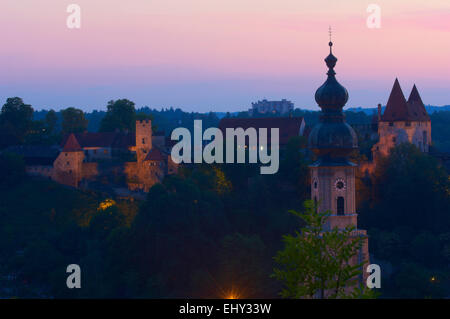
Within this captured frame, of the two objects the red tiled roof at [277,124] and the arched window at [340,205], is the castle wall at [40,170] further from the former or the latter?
the arched window at [340,205]

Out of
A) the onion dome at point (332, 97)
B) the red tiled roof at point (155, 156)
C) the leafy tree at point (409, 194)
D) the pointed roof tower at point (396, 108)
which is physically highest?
the pointed roof tower at point (396, 108)

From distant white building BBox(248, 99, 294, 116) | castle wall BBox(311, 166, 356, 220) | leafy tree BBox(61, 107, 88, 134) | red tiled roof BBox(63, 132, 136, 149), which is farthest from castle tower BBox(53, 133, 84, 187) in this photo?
distant white building BBox(248, 99, 294, 116)

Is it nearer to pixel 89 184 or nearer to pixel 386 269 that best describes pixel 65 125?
pixel 89 184

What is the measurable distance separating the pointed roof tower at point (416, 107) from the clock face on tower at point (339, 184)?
1598 inches

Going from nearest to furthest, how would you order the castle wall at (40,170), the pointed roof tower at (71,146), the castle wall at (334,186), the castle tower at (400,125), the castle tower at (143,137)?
the castle wall at (334,186) → the castle tower at (400,125) → the pointed roof tower at (71,146) → the castle wall at (40,170) → the castle tower at (143,137)

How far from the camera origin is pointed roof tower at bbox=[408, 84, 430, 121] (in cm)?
7231

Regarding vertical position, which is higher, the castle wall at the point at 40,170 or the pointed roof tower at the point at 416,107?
the pointed roof tower at the point at 416,107

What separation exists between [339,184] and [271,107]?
140 m

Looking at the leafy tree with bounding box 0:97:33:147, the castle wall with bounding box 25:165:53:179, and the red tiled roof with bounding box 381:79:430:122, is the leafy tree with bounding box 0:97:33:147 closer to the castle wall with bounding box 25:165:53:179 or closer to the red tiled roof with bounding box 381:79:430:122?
the castle wall with bounding box 25:165:53:179

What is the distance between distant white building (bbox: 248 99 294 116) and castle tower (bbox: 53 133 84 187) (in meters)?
90.9

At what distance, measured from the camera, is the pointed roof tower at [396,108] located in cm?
7064

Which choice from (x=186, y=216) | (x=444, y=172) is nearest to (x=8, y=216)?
(x=186, y=216)

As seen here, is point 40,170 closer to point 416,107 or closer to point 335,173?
point 416,107

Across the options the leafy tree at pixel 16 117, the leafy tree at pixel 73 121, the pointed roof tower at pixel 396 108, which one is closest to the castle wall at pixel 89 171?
the leafy tree at pixel 16 117
